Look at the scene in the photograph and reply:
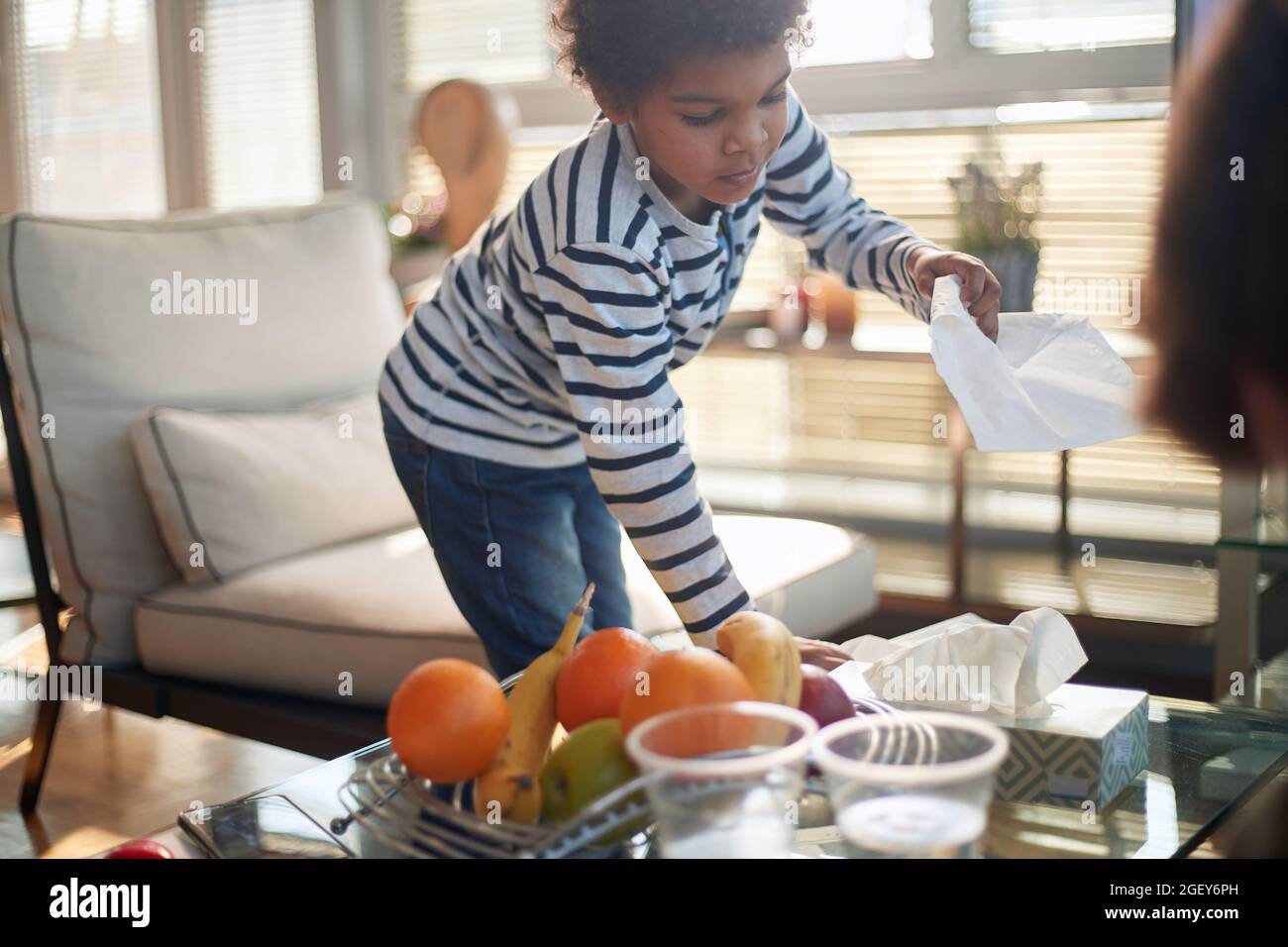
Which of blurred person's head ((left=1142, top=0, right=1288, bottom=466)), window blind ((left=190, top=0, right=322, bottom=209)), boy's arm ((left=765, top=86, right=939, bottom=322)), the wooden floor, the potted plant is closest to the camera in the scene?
blurred person's head ((left=1142, top=0, right=1288, bottom=466))

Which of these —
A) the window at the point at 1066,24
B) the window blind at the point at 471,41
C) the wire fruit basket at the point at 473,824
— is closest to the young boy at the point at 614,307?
the wire fruit basket at the point at 473,824

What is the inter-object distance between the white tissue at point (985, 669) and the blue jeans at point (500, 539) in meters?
0.45

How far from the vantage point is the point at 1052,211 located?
8.93 feet

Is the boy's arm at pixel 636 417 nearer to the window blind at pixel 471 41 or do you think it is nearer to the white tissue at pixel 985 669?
the white tissue at pixel 985 669

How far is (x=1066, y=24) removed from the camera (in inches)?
105

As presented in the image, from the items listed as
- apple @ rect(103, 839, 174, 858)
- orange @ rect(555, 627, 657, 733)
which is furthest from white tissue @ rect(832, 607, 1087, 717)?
apple @ rect(103, 839, 174, 858)

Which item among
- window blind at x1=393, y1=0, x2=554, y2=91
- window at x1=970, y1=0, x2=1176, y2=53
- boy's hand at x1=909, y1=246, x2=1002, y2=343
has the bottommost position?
boy's hand at x1=909, y1=246, x2=1002, y2=343

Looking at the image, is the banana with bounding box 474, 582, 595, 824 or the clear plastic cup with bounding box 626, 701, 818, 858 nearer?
the clear plastic cup with bounding box 626, 701, 818, 858

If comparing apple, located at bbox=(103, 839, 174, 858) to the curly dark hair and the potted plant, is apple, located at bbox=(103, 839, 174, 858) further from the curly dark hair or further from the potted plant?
the potted plant

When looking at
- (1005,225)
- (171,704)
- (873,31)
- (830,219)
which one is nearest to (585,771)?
(830,219)

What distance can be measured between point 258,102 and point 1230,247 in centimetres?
393

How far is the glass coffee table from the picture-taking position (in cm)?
92

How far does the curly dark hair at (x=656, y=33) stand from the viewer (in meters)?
1.05

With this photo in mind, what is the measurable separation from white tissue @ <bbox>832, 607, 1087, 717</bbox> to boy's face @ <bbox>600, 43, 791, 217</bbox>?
404 millimetres
